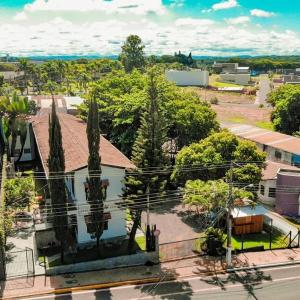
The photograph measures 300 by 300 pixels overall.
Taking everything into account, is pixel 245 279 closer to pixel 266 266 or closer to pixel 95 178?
pixel 266 266

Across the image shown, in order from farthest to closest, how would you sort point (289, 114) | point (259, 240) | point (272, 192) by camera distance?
point (289, 114), point (272, 192), point (259, 240)

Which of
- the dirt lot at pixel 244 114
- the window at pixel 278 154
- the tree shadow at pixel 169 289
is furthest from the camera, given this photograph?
the dirt lot at pixel 244 114

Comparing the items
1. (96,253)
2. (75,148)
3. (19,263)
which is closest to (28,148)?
(75,148)

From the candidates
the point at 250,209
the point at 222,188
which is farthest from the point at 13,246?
the point at 250,209

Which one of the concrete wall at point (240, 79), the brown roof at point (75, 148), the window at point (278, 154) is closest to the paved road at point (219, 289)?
the brown roof at point (75, 148)

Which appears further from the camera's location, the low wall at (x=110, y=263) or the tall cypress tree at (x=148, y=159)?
the tall cypress tree at (x=148, y=159)

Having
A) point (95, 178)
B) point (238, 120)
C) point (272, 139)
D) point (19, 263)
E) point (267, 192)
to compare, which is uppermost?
point (95, 178)

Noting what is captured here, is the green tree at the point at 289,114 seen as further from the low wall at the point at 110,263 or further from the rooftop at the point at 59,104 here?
the low wall at the point at 110,263
